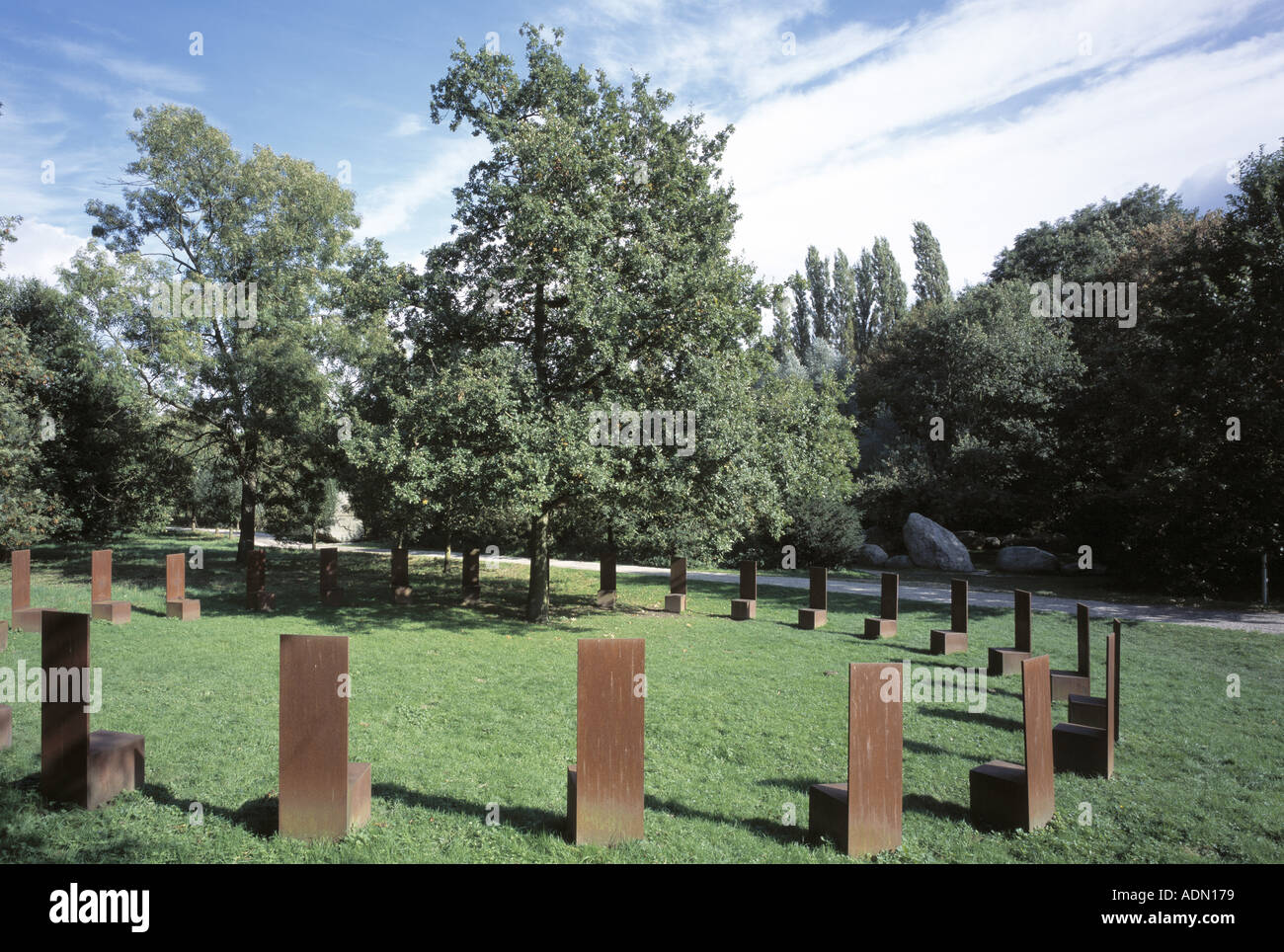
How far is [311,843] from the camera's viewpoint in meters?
4.41

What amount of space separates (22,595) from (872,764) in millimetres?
13819

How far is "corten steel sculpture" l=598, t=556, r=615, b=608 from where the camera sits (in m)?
16.0

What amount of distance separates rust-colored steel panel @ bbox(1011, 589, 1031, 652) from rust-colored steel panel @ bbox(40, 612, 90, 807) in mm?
10420

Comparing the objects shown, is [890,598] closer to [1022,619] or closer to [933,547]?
[1022,619]

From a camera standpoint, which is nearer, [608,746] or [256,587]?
[608,746]

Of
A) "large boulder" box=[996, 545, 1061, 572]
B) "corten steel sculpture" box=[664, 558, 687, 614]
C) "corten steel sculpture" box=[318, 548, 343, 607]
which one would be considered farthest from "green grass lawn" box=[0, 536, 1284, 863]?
"large boulder" box=[996, 545, 1061, 572]

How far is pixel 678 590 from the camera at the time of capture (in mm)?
15875

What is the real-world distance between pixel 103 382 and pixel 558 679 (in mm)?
17317

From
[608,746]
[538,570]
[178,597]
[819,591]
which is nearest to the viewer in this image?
[608,746]

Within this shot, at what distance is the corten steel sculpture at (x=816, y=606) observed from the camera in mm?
13758

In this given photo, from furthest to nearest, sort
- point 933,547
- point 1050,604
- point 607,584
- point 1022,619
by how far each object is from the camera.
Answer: point 933,547 < point 1050,604 < point 607,584 < point 1022,619

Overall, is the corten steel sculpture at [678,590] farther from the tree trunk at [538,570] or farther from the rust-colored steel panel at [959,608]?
the rust-colored steel panel at [959,608]

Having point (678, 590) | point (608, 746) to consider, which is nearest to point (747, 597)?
point (678, 590)
